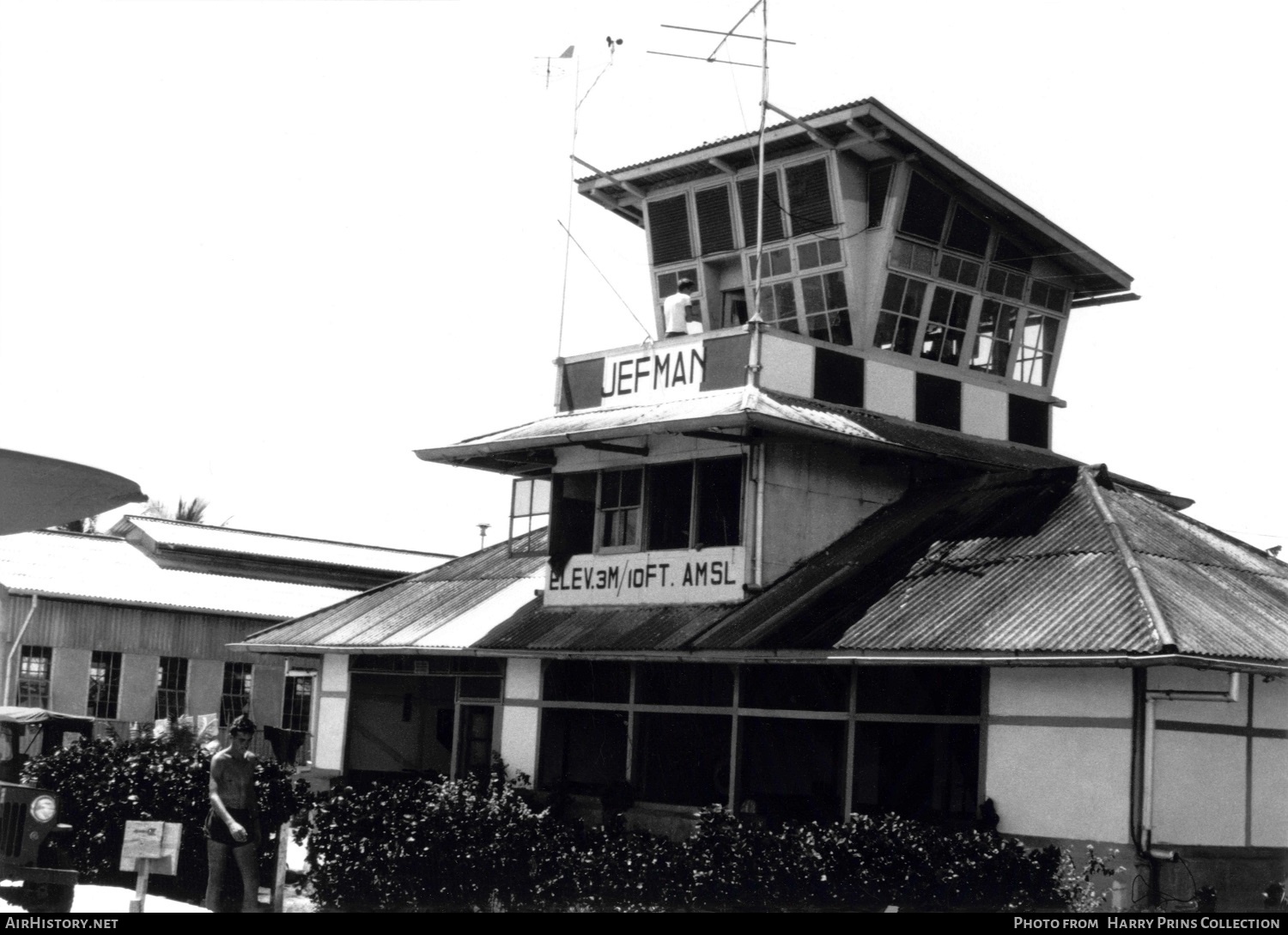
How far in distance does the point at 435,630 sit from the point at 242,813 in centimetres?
937

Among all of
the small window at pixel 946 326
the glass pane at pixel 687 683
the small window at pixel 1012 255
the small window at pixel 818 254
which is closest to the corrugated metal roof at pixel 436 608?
the glass pane at pixel 687 683

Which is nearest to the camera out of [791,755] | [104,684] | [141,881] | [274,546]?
[141,881]

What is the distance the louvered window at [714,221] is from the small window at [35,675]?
61.3 ft

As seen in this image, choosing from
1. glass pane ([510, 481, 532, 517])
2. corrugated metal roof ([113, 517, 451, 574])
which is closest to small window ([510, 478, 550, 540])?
glass pane ([510, 481, 532, 517])

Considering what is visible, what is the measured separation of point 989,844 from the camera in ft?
48.0

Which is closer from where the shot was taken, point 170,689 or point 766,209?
point 766,209

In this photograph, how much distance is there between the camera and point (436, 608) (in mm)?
24391

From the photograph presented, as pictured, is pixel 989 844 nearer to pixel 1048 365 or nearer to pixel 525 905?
pixel 525 905

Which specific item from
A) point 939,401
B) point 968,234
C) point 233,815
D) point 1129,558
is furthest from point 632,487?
point 233,815

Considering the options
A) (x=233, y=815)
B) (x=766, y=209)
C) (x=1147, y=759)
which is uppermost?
(x=766, y=209)

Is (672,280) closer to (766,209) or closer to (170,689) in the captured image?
(766,209)

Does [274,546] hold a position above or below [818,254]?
below

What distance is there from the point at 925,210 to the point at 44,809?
45.5 ft
